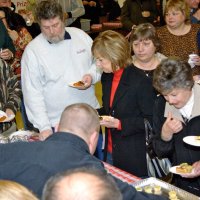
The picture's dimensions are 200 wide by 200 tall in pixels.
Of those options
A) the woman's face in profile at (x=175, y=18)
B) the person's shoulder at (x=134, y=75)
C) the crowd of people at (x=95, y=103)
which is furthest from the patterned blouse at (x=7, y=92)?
the woman's face in profile at (x=175, y=18)

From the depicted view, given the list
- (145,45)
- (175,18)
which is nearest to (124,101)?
(145,45)

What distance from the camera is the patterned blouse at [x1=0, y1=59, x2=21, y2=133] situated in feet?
11.9

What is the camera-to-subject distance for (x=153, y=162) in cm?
319

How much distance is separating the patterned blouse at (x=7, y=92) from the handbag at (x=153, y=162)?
3.87ft

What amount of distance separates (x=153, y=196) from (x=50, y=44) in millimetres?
1784

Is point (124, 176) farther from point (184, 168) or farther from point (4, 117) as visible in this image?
point (4, 117)

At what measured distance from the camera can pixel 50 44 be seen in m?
3.59

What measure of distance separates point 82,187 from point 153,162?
1.82 m

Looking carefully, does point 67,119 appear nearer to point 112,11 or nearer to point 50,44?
point 50,44

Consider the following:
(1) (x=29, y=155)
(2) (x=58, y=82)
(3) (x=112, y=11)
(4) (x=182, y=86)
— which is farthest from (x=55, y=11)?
(3) (x=112, y=11)

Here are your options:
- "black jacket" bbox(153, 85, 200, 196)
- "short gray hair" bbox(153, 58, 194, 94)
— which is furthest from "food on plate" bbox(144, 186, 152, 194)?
"short gray hair" bbox(153, 58, 194, 94)

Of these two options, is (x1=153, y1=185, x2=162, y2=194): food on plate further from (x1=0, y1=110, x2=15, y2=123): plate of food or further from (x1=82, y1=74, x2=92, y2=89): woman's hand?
(x1=0, y1=110, x2=15, y2=123): plate of food

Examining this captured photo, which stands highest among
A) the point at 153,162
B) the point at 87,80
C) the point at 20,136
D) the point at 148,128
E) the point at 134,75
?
the point at 134,75

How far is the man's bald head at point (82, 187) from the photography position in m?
1.41
